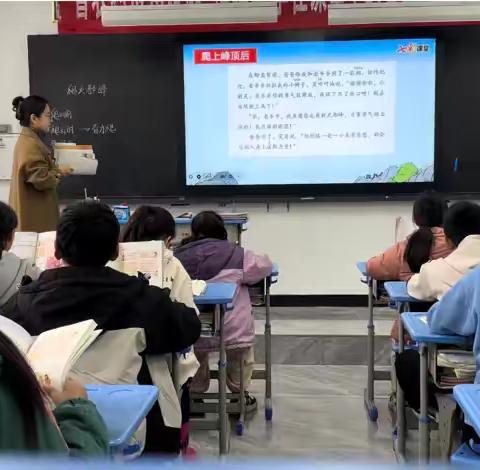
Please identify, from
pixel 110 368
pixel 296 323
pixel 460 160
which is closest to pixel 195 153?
pixel 296 323

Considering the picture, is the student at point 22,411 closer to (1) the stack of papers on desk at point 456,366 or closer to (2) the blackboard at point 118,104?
(1) the stack of papers on desk at point 456,366

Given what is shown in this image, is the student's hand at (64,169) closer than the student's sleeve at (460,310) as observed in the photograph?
No

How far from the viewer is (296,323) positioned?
5039mm

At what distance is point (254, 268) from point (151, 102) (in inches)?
111

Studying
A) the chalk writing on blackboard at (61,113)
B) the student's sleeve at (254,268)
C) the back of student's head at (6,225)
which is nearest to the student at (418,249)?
the student's sleeve at (254,268)

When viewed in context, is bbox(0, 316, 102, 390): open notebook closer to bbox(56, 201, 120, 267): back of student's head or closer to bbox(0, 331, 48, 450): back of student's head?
bbox(0, 331, 48, 450): back of student's head

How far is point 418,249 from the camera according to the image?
294cm

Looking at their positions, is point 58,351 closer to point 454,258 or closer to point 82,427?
point 82,427

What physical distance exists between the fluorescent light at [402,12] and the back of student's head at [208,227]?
2863mm

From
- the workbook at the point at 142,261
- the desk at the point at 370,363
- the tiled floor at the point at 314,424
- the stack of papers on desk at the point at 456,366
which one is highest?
the workbook at the point at 142,261

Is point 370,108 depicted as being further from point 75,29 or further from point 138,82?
point 75,29

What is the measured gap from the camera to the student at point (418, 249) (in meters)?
2.93

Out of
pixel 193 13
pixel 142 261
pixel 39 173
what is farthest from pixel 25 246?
pixel 193 13

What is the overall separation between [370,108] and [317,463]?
5.14 meters
